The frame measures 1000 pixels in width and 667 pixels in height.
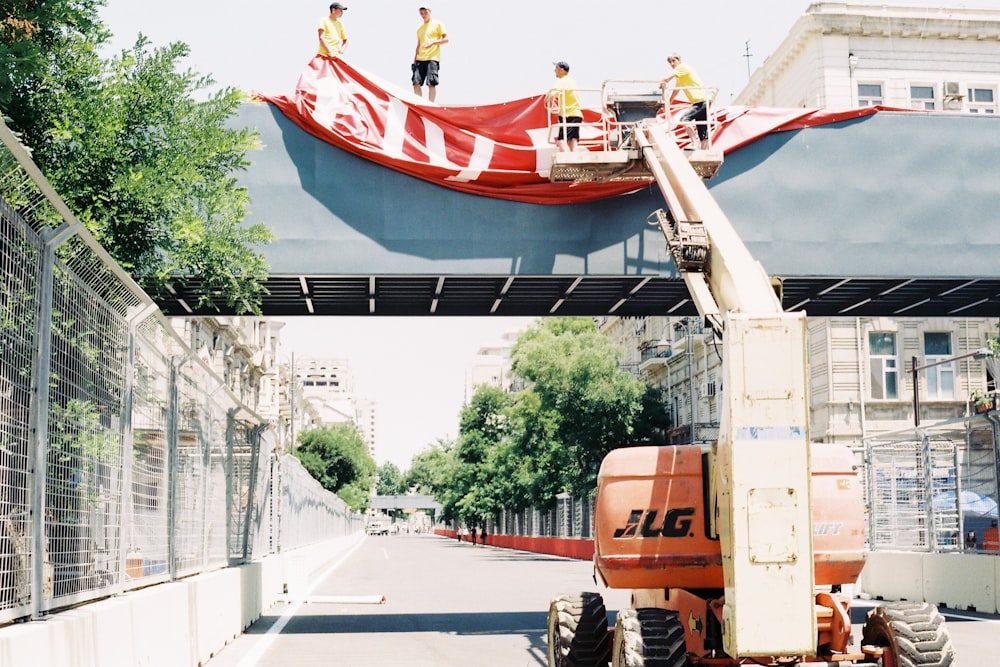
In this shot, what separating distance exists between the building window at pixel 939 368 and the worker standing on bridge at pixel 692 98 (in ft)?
108

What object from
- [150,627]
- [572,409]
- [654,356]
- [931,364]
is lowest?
[150,627]

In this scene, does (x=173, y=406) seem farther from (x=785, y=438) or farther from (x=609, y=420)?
(x=609, y=420)

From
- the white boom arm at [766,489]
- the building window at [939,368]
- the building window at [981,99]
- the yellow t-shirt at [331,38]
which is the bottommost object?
the white boom arm at [766,489]

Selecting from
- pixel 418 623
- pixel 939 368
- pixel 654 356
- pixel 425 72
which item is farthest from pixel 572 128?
pixel 654 356

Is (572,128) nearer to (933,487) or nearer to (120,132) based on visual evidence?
(120,132)

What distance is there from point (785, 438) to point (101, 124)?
7.46 metres

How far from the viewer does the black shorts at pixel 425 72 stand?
19.0 metres

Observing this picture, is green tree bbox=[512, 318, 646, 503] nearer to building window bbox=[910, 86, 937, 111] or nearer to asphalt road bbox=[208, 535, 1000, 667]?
building window bbox=[910, 86, 937, 111]

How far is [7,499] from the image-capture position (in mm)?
6047

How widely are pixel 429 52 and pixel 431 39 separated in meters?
0.20

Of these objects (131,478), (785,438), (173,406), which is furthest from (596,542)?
(173,406)

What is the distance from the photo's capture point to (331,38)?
16969mm

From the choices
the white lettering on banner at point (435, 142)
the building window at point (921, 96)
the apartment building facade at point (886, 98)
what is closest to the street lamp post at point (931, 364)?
the apartment building facade at point (886, 98)

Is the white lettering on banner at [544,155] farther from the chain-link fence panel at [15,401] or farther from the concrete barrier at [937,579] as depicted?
the chain-link fence panel at [15,401]
